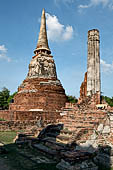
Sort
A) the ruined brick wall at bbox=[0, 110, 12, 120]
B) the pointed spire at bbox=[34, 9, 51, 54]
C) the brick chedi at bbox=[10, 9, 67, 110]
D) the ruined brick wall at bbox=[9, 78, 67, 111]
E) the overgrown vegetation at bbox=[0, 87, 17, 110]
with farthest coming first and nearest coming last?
the overgrown vegetation at bbox=[0, 87, 17, 110] → the pointed spire at bbox=[34, 9, 51, 54] → the brick chedi at bbox=[10, 9, 67, 110] → the ruined brick wall at bbox=[9, 78, 67, 111] → the ruined brick wall at bbox=[0, 110, 12, 120]

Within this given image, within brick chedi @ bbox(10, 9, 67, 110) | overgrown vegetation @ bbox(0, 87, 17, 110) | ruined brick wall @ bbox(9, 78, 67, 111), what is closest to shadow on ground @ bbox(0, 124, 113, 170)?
ruined brick wall @ bbox(9, 78, 67, 111)

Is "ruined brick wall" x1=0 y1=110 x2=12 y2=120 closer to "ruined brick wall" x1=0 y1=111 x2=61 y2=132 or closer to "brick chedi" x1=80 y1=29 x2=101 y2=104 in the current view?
"ruined brick wall" x1=0 y1=111 x2=61 y2=132

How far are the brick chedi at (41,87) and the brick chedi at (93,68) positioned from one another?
18.9ft

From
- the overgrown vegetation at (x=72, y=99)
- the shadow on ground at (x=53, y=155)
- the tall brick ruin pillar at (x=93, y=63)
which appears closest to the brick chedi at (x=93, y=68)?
the tall brick ruin pillar at (x=93, y=63)

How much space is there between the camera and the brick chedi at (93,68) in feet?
40.8

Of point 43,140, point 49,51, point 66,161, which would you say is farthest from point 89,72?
point 49,51

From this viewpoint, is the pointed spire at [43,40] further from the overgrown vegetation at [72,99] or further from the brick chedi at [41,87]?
the overgrown vegetation at [72,99]

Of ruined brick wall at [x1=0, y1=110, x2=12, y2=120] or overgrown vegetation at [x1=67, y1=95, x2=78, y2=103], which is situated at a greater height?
→ overgrown vegetation at [x1=67, y1=95, x2=78, y2=103]

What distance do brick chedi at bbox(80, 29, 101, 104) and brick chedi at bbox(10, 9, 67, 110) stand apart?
18.9 feet

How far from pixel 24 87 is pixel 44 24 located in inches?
371

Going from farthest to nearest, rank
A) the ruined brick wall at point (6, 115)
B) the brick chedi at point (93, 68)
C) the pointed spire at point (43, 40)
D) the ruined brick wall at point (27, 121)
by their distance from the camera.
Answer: the pointed spire at point (43, 40) → the ruined brick wall at point (6, 115) → the ruined brick wall at point (27, 121) → the brick chedi at point (93, 68)

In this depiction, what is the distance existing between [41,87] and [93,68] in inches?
294

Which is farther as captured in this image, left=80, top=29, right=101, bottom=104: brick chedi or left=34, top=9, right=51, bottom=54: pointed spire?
left=34, top=9, right=51, bottom=54: pointed spire

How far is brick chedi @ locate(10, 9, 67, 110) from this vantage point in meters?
18.0
